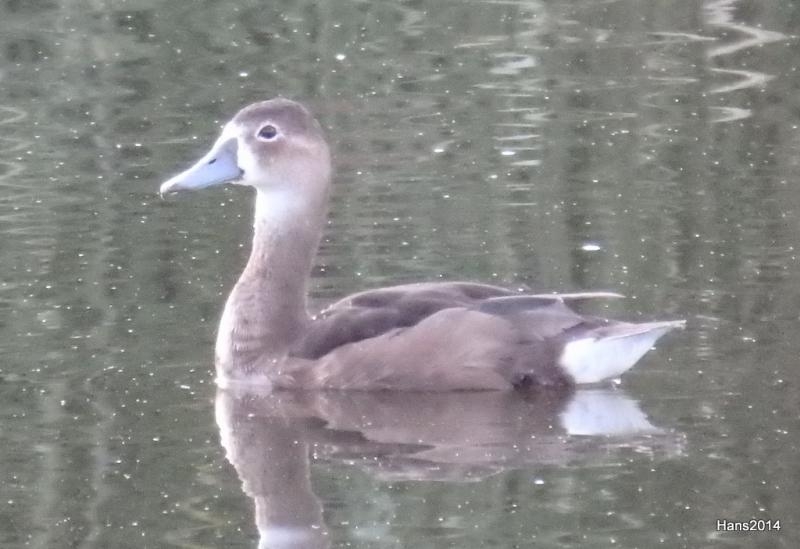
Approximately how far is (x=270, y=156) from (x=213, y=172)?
268 mm

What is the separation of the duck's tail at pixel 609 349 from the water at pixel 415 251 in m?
0.11

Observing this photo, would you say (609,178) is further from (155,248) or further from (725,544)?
(725,544)

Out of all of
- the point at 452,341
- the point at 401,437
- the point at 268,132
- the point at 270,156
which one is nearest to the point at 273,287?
the point at 270,156

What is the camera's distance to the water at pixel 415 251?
6844mm

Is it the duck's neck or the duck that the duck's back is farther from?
the duck's neck

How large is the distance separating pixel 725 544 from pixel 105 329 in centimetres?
357

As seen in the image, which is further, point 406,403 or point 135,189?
point 135,189

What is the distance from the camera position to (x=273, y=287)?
866 centimetres

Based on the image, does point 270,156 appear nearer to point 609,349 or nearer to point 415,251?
point 415,251

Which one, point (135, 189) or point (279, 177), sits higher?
point (279, 177)

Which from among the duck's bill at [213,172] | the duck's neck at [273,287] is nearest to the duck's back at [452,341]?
the duck's neck at [273,287]

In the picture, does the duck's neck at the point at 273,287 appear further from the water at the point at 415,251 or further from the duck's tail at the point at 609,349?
the duck's tail at the point at 609,349

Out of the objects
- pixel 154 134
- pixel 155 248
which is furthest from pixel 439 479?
pixel 154 134

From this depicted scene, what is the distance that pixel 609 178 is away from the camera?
11352mm
